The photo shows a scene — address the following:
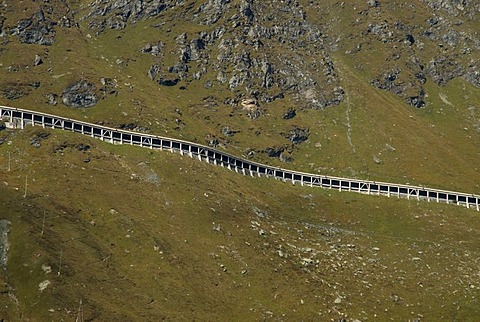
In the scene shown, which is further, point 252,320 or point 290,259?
point 290,259

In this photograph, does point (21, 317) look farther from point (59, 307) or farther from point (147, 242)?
point (147, 242)

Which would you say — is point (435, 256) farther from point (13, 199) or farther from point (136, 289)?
point (13, 199)

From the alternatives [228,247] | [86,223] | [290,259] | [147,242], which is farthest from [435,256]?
[86,223]

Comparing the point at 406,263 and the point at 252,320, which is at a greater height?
the point at 406,263

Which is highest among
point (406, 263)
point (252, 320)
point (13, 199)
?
point (13, 199)

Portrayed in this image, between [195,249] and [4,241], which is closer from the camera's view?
[4,241]

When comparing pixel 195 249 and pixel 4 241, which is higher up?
pixel 4 241

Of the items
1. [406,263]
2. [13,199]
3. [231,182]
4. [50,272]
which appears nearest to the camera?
[50,272]

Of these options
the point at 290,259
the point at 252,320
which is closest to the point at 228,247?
the point at 290,259

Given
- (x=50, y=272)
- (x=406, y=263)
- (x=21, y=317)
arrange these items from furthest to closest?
(x=406, y=263) < (x=50, y=272) < (x=21, y=317)
